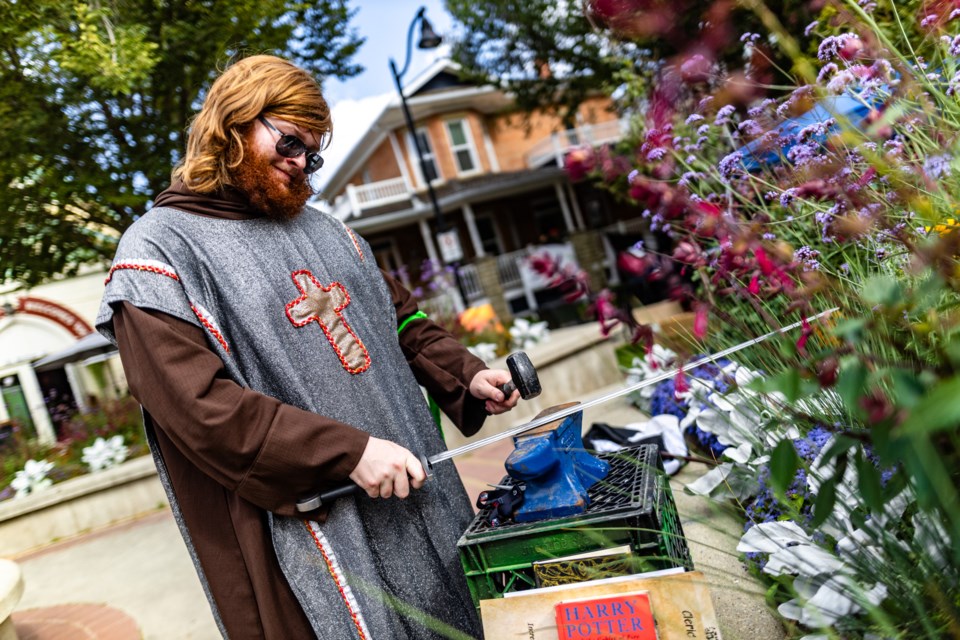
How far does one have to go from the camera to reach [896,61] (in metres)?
1.59

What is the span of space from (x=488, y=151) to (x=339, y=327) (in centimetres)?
2403

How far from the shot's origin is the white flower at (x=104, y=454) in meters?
7.70

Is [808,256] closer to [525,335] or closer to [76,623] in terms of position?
[76,623]

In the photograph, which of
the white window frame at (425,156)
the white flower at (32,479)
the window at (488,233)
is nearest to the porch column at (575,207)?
the window at (488,233)

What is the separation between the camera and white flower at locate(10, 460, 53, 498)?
7.50 m

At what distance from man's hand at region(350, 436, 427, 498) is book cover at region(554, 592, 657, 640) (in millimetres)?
476

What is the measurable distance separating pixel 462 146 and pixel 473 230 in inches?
119

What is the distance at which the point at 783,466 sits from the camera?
0.85m

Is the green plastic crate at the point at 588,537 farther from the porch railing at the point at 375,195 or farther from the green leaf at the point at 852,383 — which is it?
the porch railing at the point at 375,195

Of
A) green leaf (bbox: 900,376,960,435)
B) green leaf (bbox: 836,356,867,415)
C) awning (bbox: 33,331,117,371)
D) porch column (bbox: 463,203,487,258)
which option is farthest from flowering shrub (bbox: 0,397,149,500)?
porch column (bbox: 463,203,487,258)

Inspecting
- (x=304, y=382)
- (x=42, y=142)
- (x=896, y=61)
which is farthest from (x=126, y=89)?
(x=896, y=61)

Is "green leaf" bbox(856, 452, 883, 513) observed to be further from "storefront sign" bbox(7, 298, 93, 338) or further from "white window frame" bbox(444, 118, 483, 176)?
"white window frame" bbox(444, 118, 483, 176)

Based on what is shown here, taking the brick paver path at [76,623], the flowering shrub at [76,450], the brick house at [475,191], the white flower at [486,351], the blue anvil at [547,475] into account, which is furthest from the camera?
the brick house at [475,191]

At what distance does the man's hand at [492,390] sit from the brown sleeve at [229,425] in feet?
1.66
